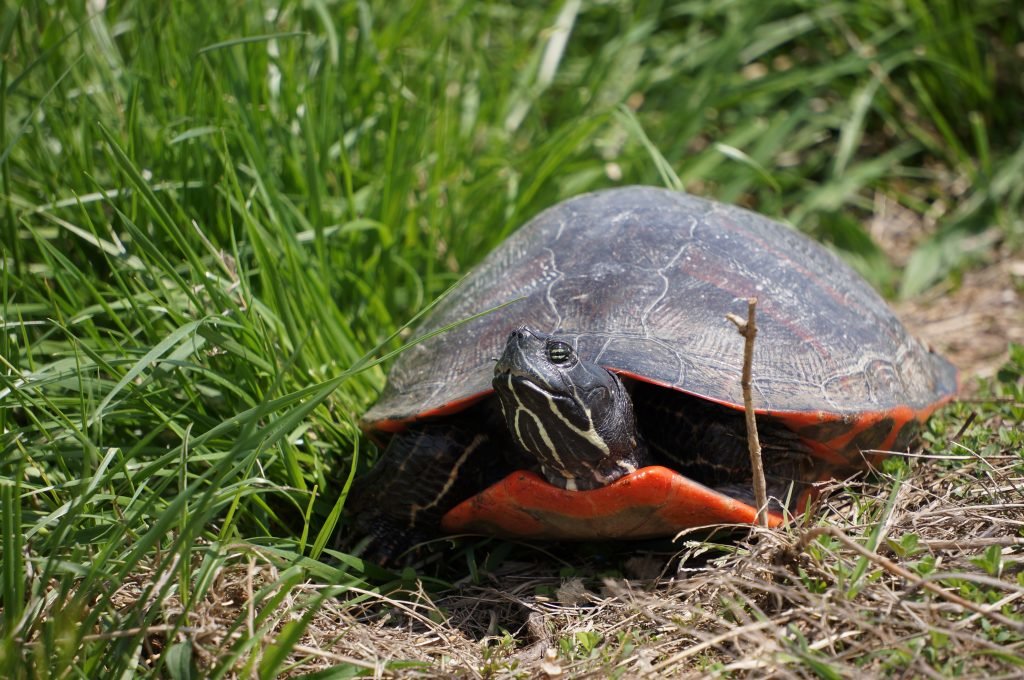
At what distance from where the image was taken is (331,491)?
2811 mm

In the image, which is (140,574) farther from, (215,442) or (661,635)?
(661,635)

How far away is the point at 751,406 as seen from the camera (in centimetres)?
217

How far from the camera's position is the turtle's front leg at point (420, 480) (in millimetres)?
2623

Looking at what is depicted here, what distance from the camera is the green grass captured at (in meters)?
2.14

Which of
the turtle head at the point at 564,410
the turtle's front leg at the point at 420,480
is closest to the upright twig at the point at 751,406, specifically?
the turtle head at the point at 564,410

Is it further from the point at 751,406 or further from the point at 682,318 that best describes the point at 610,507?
the point at 682,318

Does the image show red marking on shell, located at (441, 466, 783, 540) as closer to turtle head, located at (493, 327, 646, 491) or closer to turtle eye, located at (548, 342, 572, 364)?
turtle head, located at (493, 327, 646, 491)

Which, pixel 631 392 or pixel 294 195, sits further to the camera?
pixel 294 195

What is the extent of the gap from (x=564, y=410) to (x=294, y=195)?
166 centimetres

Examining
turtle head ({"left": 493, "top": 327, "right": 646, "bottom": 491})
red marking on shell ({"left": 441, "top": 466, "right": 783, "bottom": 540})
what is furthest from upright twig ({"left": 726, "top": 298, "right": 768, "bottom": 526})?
turtle head ({"left": 493, "top": 327, "right": 646, "bottom": 491})

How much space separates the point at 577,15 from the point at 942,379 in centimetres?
340

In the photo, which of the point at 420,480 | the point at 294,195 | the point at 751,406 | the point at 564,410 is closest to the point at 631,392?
the point at 564,410

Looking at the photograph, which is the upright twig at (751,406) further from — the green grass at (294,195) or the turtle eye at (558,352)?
the green grass at (294,195)

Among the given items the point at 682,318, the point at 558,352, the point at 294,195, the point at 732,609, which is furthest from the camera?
the point at 294,195
